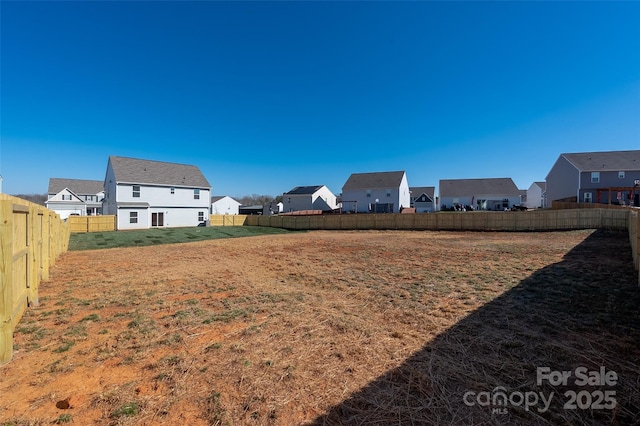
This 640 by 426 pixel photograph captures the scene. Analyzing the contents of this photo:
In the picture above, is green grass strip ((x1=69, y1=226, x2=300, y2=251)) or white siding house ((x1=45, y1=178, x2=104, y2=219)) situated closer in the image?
green grass strip ((x1=69, y1=226, x2=300, y2=251))

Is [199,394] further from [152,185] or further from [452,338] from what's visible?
[152,185]

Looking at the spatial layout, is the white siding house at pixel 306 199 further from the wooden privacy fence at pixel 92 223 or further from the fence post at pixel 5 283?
the fence post at pixel 5 283

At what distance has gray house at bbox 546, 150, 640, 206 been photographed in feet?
107

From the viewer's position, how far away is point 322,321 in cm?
455

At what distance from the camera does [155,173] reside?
3127 centimetres

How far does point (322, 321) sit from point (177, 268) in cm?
675

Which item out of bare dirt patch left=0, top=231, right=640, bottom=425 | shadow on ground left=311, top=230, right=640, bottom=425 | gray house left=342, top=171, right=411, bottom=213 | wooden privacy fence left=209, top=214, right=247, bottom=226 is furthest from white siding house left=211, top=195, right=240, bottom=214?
shadow on ground left=311, top=230, right=640, bottom=425

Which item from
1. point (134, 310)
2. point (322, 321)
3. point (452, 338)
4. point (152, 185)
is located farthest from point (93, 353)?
point (152, 185)

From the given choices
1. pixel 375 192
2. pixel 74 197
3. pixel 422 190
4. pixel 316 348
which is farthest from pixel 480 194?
pixel 74 197

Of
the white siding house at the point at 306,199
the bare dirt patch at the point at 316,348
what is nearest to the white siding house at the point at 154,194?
the white siding house at the point at 306,199

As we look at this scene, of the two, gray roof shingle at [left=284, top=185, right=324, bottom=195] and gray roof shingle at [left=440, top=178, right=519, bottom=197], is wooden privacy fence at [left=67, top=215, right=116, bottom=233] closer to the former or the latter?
gray roof shingle at [left=284, top=185, right=324, bottom=195]

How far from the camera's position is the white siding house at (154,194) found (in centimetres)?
2811

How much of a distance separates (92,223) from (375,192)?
36.5m

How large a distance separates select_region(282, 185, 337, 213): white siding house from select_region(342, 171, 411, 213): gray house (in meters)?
5.26
